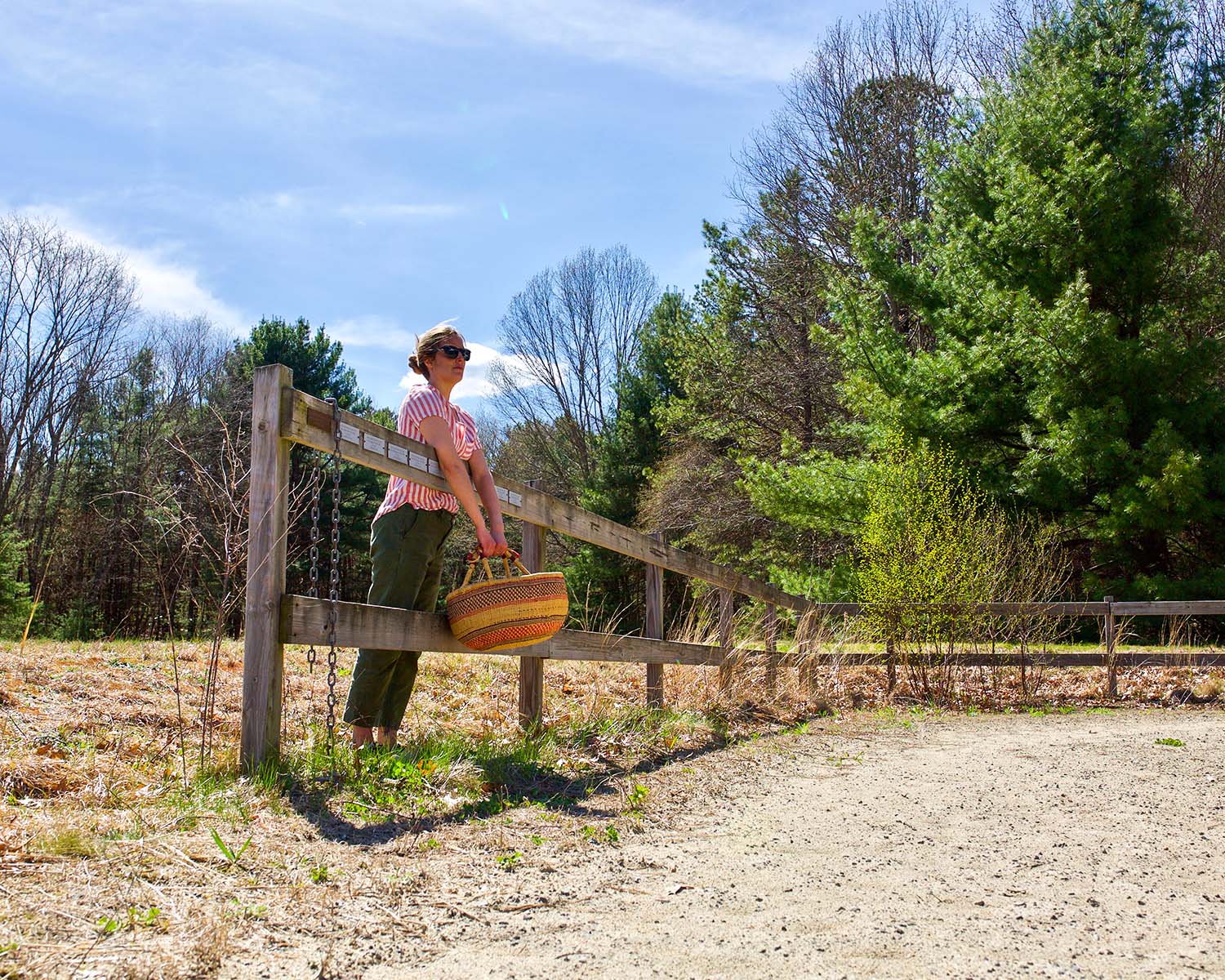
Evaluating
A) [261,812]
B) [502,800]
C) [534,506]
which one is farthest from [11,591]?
[261,812]

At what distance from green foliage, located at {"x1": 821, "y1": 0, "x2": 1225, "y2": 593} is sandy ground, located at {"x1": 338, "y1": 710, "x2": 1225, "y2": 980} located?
11823 millimetres

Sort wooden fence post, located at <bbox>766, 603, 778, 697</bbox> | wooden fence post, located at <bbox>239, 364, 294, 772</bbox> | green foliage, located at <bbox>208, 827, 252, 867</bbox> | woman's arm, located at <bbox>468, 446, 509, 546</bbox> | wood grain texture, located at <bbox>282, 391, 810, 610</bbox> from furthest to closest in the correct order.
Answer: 1. wooden fence post, located at <bbox>766, 603, 778, 697</bbox>
2. woman's arm, located at <bbox>468, 446, 509, 546</bbox>
3. wood grain texture, located at <bbox>282, 391, 810, 610</bbox>
4. wooden fence post, located at <bbox>239, 364, 294, 772</bbox>
5. green foliage, located at <bbox>208, 827, 252, 867</bbox>

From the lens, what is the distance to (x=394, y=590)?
156 inches

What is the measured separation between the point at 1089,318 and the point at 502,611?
538 inches

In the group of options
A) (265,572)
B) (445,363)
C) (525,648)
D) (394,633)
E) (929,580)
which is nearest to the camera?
(265,572)

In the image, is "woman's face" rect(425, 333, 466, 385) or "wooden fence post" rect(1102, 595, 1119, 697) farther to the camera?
"wooden fence post" rect(1102, 595, 1119, 697)

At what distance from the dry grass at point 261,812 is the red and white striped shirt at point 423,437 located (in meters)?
1.02

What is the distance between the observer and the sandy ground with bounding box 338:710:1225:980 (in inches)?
81.1

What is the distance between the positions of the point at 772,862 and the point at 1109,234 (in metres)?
15.8

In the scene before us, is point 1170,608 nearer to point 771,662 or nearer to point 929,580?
point 929,580

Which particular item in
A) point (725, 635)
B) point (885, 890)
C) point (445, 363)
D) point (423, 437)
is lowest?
point (885, 890)

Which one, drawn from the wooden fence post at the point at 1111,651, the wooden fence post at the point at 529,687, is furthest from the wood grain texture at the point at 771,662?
the wooden fence post at the point at 1111,651

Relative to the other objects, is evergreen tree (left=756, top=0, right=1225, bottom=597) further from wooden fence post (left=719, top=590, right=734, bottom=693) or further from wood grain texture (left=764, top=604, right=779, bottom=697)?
wooden fence post (left=719, top=590, right=734, bottom=693)

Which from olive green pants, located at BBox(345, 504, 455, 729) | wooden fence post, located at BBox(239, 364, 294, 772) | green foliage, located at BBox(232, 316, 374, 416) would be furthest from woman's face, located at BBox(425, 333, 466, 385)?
green foliage, located at BBox(232, 316, 374, 416)
